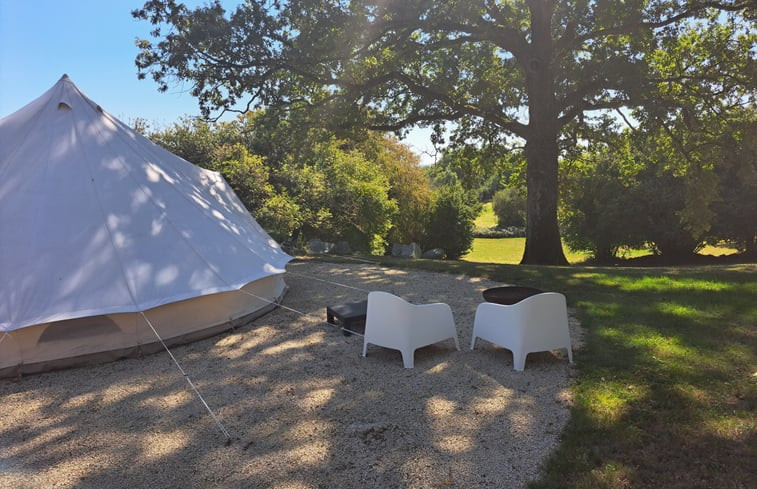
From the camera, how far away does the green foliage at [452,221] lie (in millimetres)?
20000

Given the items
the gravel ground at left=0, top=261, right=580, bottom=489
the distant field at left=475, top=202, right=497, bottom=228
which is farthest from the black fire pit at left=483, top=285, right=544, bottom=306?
the distant field at left=475, top=202, right=497, bottom=228

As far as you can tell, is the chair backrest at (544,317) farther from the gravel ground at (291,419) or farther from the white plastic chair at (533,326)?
the gravel ground at (291,419)

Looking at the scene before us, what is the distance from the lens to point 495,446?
10.1 ft

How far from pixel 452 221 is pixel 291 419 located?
1716cm

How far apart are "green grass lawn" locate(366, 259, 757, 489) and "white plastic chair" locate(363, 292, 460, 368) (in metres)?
1.48

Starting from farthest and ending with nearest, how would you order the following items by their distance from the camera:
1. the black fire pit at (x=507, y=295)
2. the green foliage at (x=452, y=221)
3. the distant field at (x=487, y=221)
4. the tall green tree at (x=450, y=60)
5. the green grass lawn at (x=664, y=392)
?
the distant field at (x=487, y=221) < the green foliage at (x=452, y=221) < the tall green tree at (x=450, y=60) < the black fire pit at (x=507, y=295) < the green grass lawn at (x=664, y=392)

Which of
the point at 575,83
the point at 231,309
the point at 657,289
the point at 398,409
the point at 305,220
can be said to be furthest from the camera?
the point at 305,220

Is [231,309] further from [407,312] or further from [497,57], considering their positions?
[497,57]

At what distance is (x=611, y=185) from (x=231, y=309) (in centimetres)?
1676

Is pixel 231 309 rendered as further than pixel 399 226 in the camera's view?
No

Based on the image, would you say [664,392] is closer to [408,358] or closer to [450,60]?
[408,358]

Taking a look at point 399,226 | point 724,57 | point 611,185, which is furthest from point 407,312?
point 399,226

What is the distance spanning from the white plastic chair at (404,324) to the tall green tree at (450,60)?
21.6 feet

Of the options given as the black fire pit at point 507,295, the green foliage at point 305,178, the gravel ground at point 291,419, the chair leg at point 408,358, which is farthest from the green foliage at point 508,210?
the chair leg at point 408,358
